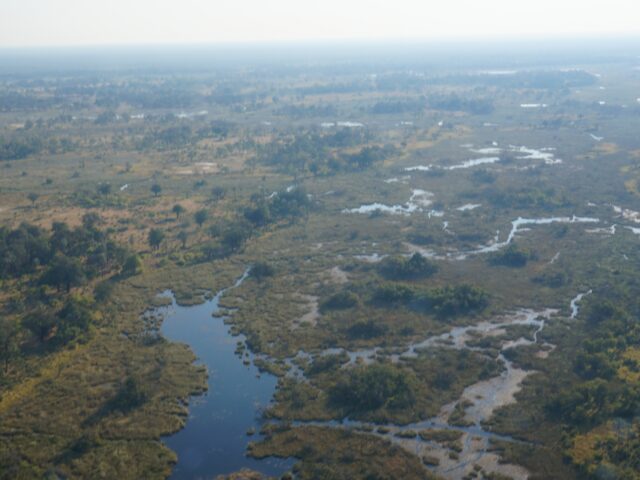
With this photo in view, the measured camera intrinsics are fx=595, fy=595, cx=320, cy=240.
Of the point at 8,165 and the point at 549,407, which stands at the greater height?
the point at 8,165

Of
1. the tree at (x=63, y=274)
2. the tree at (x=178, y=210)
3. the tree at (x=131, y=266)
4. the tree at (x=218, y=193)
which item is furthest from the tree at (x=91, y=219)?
the tree at (x=63, y=274)

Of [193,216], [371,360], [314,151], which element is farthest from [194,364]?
[314,151]

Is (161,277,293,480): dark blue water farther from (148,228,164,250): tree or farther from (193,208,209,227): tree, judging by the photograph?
(193,208,209,227): tree

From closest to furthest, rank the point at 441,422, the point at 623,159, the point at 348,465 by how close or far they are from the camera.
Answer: the point at 348,465 → the point at 441,422 → the point at 623,159

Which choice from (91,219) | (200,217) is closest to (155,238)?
(200,217)

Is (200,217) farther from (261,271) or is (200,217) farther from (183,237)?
(261,271)

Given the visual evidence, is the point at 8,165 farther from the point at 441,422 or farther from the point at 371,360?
the point at 441,422

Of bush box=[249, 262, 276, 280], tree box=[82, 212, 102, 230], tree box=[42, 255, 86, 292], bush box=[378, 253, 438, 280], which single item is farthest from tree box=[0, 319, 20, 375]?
bush box=[378, 253, 438, 280]
